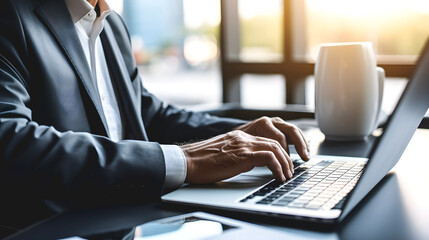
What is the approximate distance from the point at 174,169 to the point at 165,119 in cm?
68

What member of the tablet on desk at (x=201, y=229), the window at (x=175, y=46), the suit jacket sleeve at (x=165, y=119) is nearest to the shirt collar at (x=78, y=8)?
the suit jacket sleeve at (x=165, y=119)

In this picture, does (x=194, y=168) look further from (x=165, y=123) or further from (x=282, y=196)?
(x=165, y=123)

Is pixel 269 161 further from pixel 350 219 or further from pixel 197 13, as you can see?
pixel 197 13

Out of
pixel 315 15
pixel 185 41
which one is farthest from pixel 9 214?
pixel 185 41

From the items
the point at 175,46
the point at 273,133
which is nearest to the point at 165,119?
the point at 273,133

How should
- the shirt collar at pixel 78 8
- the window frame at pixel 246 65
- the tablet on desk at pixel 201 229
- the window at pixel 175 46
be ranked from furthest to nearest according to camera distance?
the window at pixel 175 46
the window frame at pixel 246 65
the shirt collar at pixel 78 8
the tablet on desk at pixel 201 229

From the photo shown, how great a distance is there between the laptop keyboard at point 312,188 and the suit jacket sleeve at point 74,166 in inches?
6.3

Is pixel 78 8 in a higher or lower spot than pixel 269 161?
higher

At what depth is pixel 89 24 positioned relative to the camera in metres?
1.26

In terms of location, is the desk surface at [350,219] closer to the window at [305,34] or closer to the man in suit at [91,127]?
the man in suit at [91,127]

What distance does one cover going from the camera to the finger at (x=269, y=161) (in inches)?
30.5

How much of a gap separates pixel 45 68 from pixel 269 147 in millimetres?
476

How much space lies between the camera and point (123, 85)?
4.35 feet

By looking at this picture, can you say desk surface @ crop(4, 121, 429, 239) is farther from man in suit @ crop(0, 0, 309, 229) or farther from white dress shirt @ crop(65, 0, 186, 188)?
white dress shirt @ crop(65, 0, 186, 188)
